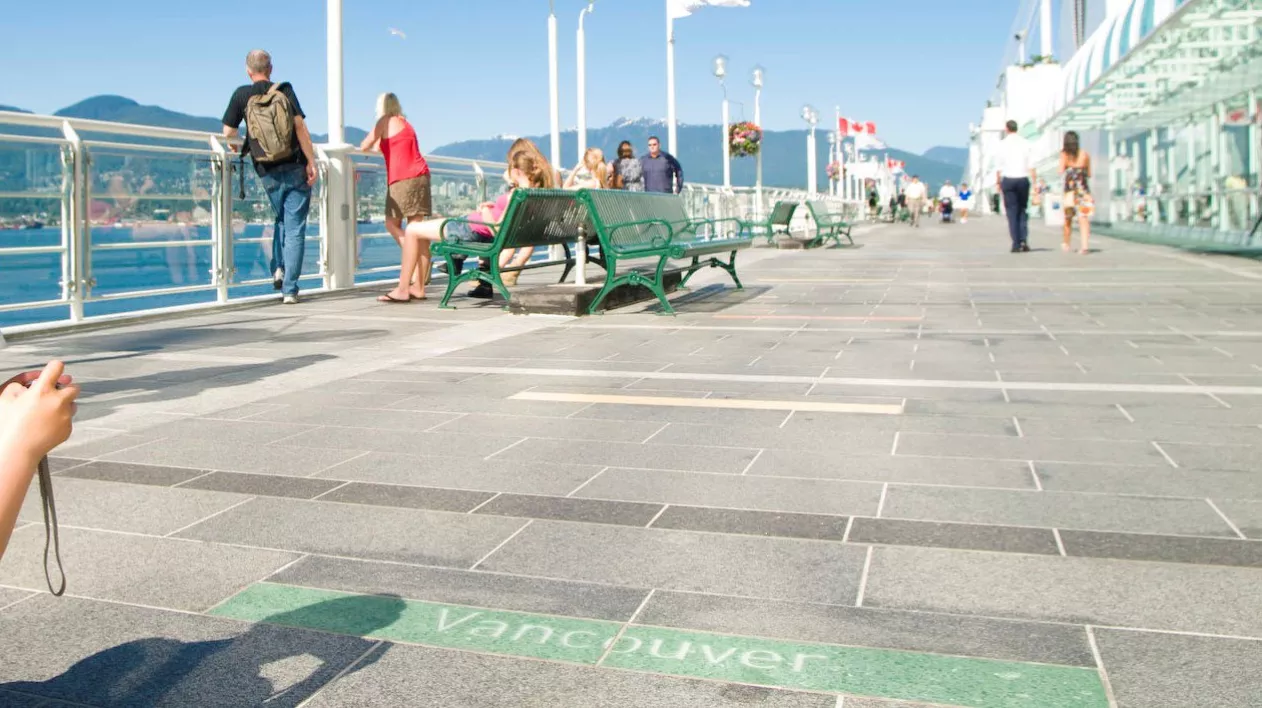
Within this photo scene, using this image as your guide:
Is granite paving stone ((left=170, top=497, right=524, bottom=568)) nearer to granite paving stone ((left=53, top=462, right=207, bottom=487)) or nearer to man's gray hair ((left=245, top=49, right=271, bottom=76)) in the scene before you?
granite paving stone ((left=53, top=462, right=207, bottom=487))

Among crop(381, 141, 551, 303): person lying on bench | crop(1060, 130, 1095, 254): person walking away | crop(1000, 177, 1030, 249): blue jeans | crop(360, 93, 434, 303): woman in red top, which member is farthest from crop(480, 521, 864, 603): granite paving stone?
crop(1000, 177, 1030, 249): blue jeans

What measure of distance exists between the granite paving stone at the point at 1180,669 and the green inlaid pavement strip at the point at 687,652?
9cm

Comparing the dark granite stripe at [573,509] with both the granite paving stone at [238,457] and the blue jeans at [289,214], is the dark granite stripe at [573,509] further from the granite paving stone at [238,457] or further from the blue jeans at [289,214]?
the blue jeans at [289,214]

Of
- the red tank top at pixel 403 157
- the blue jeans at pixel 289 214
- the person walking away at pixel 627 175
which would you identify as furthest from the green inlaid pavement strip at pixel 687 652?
the person walking away at pixel 627 175

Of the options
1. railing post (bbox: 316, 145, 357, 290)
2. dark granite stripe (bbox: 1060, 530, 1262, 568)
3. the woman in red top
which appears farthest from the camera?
railing post (bbox: 316, 145, 357, 290)

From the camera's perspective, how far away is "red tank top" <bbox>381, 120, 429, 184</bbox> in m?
11.6

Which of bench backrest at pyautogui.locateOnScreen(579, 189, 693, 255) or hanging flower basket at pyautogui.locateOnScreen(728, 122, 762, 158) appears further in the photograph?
hanging flower basket at pyautogui.locateOnScreen(728, 122, 762, 158)

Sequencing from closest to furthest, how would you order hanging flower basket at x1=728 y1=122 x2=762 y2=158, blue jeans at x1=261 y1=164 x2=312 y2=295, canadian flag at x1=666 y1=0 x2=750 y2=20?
blue jeans at x1=261 y1=164 x2=312 y2=295 < canadian flag at x1=666 y1=0 x2=750 y2=20 < hanging flower basket at x1=728 y1=122 x2=762 y2=158

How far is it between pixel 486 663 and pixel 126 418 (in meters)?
3.49

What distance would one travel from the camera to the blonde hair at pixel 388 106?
38.3 feet

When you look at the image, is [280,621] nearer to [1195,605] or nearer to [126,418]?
[1195,605]

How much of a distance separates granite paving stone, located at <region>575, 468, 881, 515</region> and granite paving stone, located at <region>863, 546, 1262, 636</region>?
0.55m

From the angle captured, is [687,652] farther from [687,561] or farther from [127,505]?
[127,505]

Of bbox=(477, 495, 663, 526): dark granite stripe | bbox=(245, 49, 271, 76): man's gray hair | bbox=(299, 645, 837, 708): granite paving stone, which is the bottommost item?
bbox=(299, 645, 837, 708): granite paving stone
